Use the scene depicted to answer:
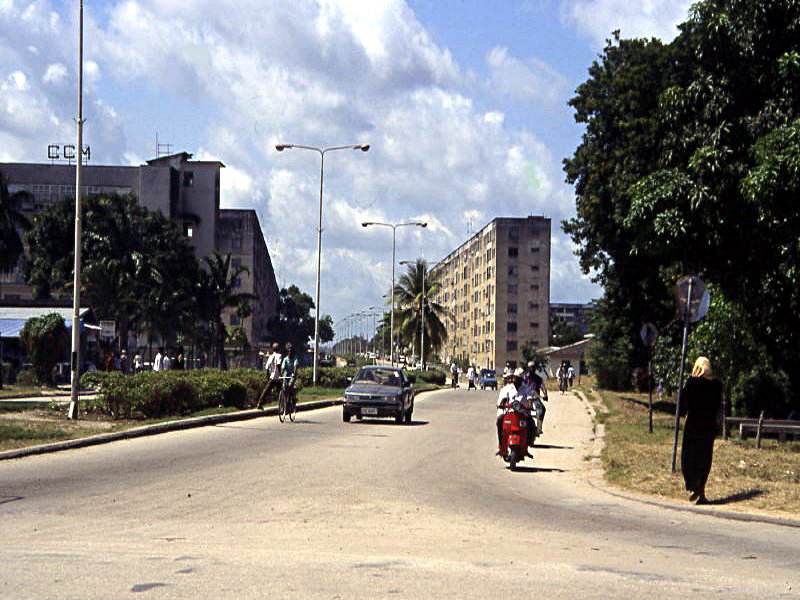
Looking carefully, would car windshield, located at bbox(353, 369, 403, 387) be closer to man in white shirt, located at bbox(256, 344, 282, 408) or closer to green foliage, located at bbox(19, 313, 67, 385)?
man in white shirt, located at bbox(256, 344, 282, 408)

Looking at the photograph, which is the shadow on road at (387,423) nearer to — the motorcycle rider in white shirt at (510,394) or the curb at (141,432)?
the curb at (141,432)

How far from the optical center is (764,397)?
123ft

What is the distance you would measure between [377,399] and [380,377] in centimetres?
154

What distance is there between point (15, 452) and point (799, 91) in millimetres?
16819

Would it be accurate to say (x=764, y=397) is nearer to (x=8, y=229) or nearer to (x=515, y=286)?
(x=8, y=229)

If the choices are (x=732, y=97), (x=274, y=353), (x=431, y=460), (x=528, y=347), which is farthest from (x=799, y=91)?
(x=528, y=347)

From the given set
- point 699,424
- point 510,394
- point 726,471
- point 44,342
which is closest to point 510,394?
point 510,394

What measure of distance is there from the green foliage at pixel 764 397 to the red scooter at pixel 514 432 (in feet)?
68.4

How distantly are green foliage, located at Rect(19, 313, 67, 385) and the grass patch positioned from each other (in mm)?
27145

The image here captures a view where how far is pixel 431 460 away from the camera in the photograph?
17562mm

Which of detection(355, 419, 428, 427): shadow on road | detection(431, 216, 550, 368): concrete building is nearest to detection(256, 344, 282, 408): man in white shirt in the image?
detection(355, 419, 428, 427): shadow on road

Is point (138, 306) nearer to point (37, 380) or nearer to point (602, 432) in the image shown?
point (37, 380)

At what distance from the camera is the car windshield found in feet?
91.8

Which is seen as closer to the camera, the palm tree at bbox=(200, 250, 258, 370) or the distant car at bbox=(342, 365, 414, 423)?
the distant car at bbox=(342, 365, 414, 423)
